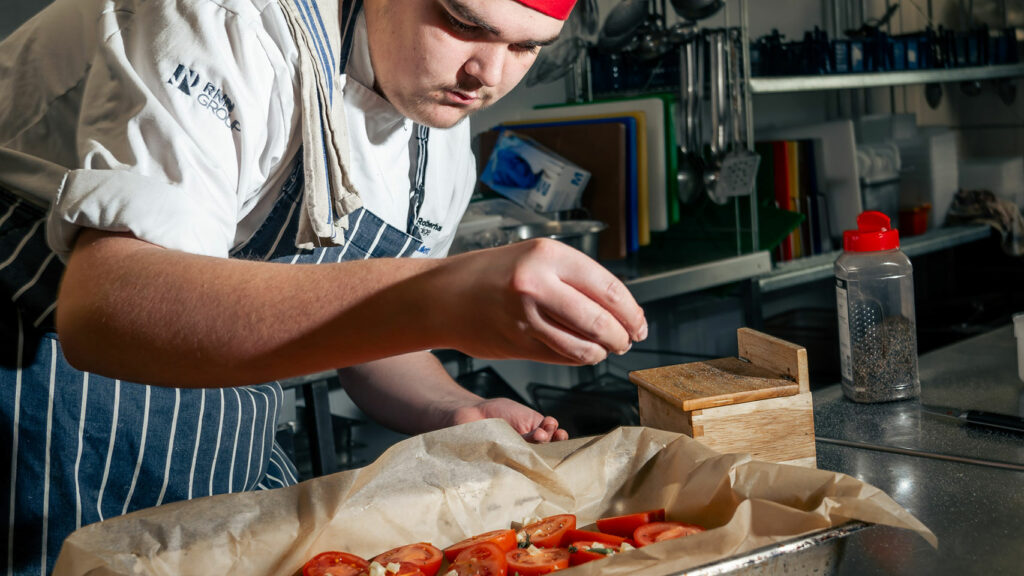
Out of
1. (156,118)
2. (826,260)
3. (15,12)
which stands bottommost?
(826,260)

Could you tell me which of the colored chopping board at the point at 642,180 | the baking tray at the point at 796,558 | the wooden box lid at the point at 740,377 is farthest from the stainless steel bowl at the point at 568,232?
the baking tray at the point at 796,558

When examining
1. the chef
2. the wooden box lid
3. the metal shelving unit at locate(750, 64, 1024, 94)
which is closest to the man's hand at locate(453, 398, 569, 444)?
the chef

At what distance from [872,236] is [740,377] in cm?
31

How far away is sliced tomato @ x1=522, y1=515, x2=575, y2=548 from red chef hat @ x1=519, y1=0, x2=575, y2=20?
517 millimetres

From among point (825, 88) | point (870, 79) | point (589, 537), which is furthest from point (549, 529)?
point (870, 79)

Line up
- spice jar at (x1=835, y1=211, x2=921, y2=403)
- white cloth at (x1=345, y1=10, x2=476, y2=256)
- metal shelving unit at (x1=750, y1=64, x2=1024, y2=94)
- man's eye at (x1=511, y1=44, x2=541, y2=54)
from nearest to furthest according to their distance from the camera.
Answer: man's eye at (x1=511, y1=44, x2=541, y2=54), white cloth at (x1=345, y1=10, x2=476, y2=256), spice jar at (x1=835, y1=211, x2=921, y2=403), metal shelving unit at (x1=750, y1=64, x2=1024, y2=94)

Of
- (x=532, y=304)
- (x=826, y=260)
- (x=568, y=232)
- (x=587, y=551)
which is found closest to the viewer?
(x=532, y=304)

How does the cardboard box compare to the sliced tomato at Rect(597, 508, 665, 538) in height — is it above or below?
above

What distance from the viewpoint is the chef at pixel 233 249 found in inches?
26.6

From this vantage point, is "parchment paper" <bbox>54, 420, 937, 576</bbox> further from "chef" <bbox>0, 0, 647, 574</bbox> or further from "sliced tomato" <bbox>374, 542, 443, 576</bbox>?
"chef" <bbox>0, 0, 647, 574</bbox>

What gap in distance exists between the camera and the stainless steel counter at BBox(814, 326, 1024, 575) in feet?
2.63

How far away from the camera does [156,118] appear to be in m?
0.80

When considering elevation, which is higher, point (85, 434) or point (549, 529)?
point (85, 434)

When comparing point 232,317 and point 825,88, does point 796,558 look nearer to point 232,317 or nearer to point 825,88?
point 232,317
